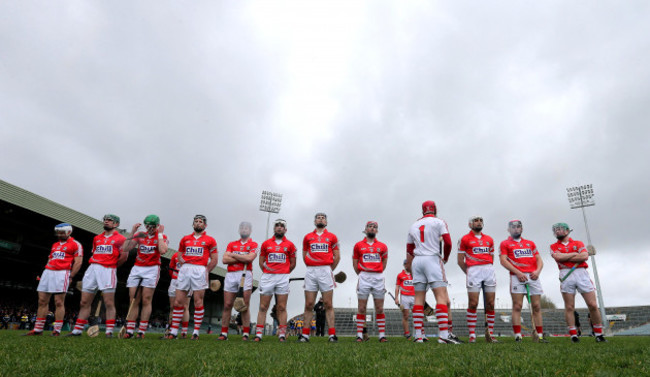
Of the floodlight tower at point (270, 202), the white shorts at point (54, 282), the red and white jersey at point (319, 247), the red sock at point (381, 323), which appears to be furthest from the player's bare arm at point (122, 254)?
the floodlight tower at point (270, 202)

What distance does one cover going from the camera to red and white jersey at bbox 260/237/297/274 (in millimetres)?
7977

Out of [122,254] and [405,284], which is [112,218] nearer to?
[122,254]

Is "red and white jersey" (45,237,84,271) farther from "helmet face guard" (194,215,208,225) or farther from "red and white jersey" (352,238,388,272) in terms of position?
"red and white jersey" (352,238,388,272)

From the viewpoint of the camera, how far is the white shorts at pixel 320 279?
7797 mm

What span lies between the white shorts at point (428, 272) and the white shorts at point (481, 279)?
194cm

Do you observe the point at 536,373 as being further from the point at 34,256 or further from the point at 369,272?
the point at 34,256

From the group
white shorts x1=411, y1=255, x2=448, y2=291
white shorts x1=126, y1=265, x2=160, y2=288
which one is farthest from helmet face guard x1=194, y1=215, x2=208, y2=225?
white shorts x1=411, y1=255, x2=448, y2=291

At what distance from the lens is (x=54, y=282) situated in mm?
7809

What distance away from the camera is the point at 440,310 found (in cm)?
612

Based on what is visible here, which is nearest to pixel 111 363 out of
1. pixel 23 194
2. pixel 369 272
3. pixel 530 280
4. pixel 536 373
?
pixel 536 373

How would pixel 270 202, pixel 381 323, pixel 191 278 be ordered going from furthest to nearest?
1. pixel 270 202
2. pixel 381 323
3. pixel 191 278

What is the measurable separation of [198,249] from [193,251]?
10 cm

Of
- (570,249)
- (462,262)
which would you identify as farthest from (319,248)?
(570,249)

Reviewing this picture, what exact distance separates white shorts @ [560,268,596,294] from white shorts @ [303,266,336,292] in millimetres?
4672
